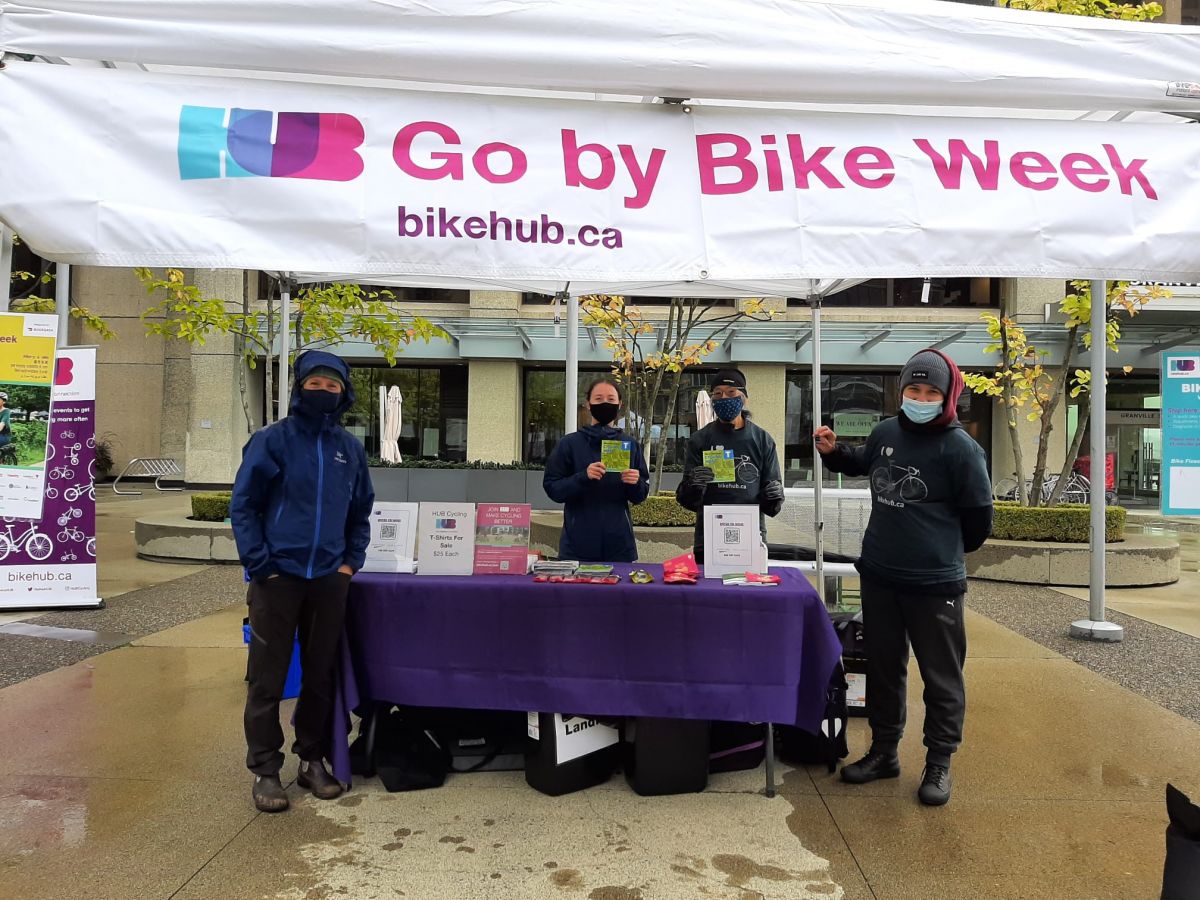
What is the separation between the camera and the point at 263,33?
8.83 ft

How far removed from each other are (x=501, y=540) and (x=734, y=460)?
146cm

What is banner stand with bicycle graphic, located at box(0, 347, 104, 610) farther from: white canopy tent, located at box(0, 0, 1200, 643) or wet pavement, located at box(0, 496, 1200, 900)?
white canopy tent, located at box(0, 0, 1200, 643)

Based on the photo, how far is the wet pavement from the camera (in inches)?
117

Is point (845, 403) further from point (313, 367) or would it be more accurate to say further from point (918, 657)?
point (313, 367)

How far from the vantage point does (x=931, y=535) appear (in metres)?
3.56

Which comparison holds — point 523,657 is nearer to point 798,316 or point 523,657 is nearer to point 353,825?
point 353,825

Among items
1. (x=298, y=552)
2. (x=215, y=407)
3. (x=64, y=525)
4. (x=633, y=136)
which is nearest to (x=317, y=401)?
(x=298, y=552)

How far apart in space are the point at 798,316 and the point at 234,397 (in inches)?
569

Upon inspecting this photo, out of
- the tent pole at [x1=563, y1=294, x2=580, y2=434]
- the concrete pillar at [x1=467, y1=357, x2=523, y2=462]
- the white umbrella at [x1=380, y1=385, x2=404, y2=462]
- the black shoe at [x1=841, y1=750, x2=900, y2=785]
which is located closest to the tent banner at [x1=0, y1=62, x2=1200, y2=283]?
the black shoe at [x1=841, y1=750, x2=900, y2=785]

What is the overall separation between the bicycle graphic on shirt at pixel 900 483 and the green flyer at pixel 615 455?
124 cm

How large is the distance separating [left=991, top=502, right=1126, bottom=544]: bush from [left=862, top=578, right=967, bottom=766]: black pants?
6.64 m

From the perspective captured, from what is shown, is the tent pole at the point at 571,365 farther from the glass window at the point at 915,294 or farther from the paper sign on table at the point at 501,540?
the glass window at the point at 915,294

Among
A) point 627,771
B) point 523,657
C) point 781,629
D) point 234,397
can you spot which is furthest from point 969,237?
point 234,397

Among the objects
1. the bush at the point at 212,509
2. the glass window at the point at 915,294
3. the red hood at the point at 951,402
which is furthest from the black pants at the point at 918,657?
the glass window at the point at 915,294
